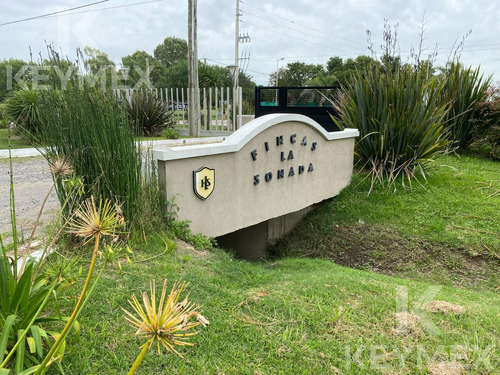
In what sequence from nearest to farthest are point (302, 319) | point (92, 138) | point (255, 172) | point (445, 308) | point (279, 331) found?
point (279, 331)
point (302, 319)
point (445, 308)
point (92, 138)
point (255, 172)

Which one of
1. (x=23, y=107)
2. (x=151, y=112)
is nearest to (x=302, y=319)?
(x=23, y=107)

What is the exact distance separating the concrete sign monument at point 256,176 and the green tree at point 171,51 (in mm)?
57262

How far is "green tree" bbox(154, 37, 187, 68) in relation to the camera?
198 ft

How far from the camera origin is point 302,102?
11.4 metres

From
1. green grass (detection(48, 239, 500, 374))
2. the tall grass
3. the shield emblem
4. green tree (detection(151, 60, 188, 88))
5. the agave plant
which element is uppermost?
green tree (detection(151, 60, 188, 88))

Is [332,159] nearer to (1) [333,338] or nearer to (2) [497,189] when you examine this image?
(2) [497,189]

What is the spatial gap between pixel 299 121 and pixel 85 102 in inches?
132

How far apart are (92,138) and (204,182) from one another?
1.45 meters

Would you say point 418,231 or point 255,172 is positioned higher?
point 255,172

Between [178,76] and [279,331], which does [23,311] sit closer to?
[279,331]

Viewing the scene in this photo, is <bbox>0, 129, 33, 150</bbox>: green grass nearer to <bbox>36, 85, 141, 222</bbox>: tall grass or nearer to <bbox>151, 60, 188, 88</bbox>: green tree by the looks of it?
<bbox>36, 85, 141, 222</bbox>: tall grass

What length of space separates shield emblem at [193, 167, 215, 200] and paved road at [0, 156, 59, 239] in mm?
1470

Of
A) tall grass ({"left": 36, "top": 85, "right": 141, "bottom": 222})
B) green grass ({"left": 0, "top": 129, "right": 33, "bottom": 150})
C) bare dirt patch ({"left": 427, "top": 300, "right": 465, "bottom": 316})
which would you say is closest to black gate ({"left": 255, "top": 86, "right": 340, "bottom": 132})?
green grass ({"left": 0, "top": 129, "right": 33, "bottom": 150})

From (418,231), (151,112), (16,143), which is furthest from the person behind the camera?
(151,112)
